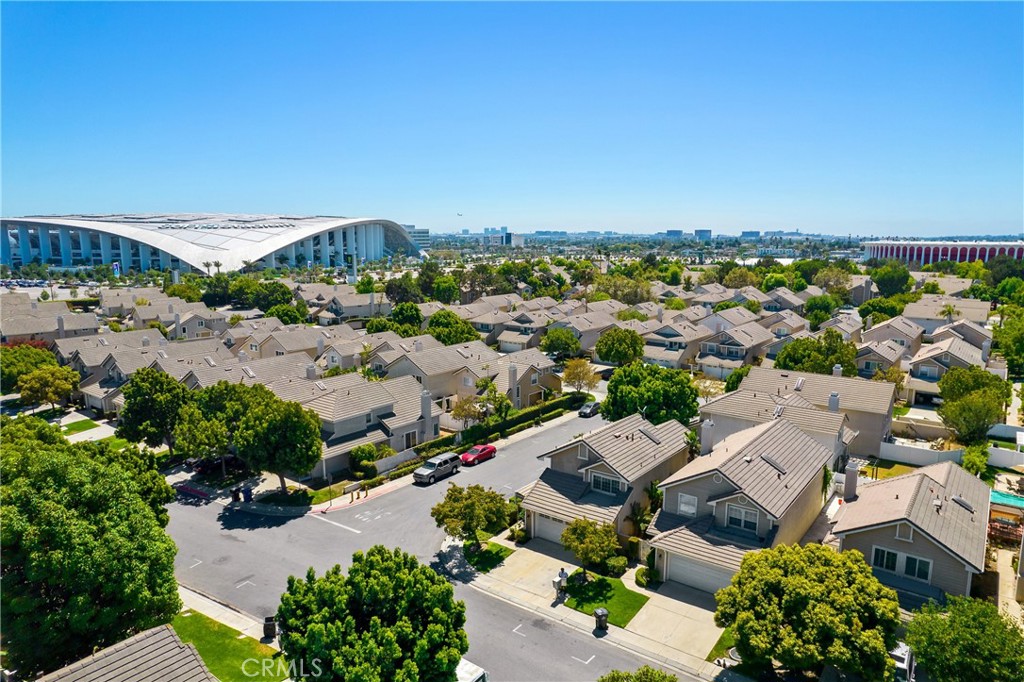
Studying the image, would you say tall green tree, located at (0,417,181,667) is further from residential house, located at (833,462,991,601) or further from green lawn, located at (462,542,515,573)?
residential house, located at (833,462,991,601)

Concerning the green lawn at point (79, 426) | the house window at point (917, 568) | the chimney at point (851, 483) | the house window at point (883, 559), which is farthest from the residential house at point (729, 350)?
the green lawn at point (79, 426)

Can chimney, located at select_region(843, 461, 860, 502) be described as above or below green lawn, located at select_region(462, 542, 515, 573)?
above

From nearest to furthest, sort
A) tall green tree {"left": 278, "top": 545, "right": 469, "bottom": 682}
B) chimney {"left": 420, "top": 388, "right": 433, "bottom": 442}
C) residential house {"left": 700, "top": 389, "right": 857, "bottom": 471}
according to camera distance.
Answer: tall green tree {"left": 278, "top": 545, "right": 469, "bottom": 682}
residential house {"left": 700, "top": 389, "right": 857, "bottom": 471}
chimney {"left": 420, "top": 388, "right": 433, "bottom": 442}

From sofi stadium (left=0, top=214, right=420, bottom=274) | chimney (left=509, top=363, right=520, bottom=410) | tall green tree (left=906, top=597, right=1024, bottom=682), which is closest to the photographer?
tall green tree (left=906, top=597, right=1024, bottom=682)

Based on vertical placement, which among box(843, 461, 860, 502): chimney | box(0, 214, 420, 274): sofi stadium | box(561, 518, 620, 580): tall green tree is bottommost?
box(561, 518, 620, 580): tall green tree

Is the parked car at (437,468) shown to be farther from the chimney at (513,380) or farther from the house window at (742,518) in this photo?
the house window at (742,518)

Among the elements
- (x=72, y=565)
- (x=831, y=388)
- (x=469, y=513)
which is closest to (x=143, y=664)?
(x=72, y=565)

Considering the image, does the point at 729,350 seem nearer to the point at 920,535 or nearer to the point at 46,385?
the point at 920,535

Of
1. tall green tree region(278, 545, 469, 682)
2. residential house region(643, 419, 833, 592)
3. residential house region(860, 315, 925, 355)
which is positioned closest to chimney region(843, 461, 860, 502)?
residential house region(643, 419, 833, 592)

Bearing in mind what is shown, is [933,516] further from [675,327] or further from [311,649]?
[675,327]
